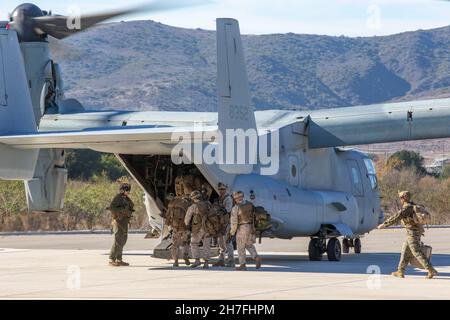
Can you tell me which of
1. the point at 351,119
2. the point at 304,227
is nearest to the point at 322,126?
the point at 351,119

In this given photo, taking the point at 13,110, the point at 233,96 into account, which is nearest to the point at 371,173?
the point at 233,96

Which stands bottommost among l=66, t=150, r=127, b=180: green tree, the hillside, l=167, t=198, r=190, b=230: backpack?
l=167, t=198, r=190, b=230: backpack

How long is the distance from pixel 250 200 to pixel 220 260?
1458mm

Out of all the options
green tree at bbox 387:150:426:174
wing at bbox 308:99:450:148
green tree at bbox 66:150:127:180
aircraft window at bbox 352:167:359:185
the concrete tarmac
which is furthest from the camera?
green tree at bbox 387:150:426:174

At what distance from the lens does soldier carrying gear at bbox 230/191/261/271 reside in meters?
20.9

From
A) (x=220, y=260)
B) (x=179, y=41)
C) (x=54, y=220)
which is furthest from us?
(x=179, y=41)

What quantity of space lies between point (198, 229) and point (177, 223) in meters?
0.59

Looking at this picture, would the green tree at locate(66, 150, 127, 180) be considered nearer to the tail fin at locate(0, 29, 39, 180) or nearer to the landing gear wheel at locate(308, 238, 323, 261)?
the landing gear wheel at locate(308, 238, 323, 261)

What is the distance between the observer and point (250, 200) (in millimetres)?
22312

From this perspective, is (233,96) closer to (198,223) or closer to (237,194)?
(237,194)

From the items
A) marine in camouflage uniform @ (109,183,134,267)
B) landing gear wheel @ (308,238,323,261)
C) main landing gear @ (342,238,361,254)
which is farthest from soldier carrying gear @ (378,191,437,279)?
main landing gear @ (342,238,361,254)

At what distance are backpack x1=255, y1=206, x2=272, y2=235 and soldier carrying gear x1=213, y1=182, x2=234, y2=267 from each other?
653 millimetres

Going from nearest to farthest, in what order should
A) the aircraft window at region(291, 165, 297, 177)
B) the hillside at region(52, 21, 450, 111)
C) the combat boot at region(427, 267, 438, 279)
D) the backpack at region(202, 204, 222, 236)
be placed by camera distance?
the combat boot at region(427, 267, 438, 279) < the backpack at region(202, 204, 222, 236) < the aircraft window at region(291, 165, 297, 177) < the hillside at region(52, 21, 450, 111)
